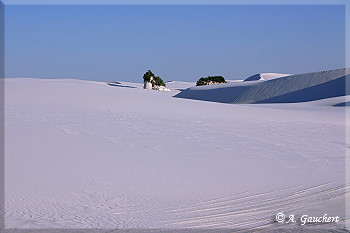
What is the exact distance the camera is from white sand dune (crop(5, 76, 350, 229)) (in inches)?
206

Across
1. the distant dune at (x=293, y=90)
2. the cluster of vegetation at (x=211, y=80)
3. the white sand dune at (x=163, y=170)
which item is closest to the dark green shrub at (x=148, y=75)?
the distant dune at (x=293, y=90)

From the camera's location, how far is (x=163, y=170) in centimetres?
746

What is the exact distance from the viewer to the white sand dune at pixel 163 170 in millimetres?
5234

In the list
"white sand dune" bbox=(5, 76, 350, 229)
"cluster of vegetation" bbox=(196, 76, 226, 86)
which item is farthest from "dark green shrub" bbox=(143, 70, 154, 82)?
"white sand dune" bbox=(5, 76, 350, 229)

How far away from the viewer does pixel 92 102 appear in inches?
643

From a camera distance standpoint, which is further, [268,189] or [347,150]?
[347,150]

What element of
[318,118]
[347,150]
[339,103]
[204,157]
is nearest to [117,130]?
[204,157]

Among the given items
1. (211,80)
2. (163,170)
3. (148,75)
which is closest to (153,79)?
(148,75)

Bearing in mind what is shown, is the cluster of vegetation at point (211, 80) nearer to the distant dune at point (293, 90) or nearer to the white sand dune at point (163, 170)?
the distant dune at point (293, 90)

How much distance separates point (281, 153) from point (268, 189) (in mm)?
2895

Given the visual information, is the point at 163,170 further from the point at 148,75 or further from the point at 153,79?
the point at 153,79

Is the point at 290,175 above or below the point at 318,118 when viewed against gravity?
below

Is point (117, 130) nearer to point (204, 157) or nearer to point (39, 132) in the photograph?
point (39, 132)

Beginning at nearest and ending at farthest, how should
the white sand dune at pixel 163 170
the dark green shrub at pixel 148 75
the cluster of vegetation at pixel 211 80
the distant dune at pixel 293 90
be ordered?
the white sand dune at pixel 163 170, the distant dune at pixel 293 90, the dark green shrub at pixel 148 75, the cluster of vegetation at pixel 211 80
